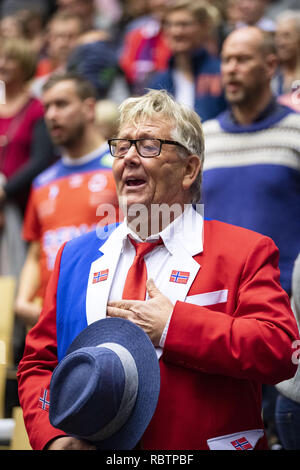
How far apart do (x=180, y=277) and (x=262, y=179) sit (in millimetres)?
1739

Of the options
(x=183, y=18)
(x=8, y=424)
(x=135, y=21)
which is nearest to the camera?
(x=8, y=424)

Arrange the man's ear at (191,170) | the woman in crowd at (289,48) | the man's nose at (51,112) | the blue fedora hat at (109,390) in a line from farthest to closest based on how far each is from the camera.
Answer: the woman in crowd at (289,48), the man's nose at (51,112), the man's ear at (191,170), the blue fedora hat at (109,390)

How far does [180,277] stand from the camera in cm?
268

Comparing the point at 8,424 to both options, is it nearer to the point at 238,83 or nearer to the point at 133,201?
the point at 133,201

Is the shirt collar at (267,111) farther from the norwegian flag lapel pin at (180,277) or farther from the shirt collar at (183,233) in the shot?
the norwegian flag lapel pin at (180,277)

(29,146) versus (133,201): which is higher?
(133,201)

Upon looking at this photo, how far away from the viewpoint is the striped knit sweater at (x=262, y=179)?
13.9 ft

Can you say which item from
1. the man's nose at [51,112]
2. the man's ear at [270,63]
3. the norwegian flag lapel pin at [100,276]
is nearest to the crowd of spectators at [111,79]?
the man's ear at [270,63]

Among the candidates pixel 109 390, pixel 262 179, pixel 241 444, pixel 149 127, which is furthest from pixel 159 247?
pixel 262 179

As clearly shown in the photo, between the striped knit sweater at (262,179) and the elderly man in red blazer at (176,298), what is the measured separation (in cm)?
135

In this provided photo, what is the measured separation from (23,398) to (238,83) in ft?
8.28

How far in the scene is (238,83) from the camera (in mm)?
4566

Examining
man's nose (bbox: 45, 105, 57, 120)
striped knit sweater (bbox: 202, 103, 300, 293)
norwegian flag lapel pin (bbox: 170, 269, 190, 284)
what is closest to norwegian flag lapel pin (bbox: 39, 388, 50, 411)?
norwegian flag lapel pin (bbox: 170, 269, 190, 284)
